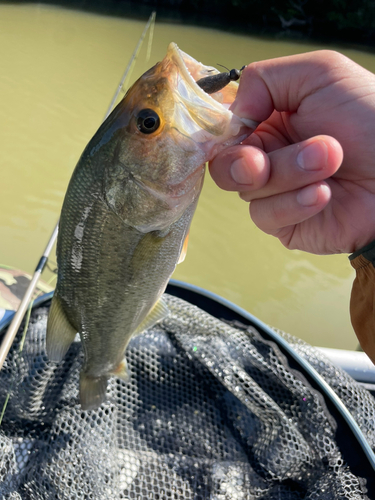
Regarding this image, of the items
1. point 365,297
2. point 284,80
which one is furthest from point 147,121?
point 365,297

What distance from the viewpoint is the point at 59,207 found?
607 centimetres

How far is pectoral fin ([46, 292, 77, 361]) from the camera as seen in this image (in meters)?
1.79

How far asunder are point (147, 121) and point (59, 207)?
511cm

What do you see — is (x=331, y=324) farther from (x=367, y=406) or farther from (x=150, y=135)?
(x=150, y=135)

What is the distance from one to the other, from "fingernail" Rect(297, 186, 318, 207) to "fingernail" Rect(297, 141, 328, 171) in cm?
10

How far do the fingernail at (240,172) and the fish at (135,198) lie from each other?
76 mm

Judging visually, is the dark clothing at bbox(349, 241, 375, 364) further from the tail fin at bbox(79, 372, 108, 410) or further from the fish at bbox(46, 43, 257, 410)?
the tail fin at bbox(79, 372, 108, 410)

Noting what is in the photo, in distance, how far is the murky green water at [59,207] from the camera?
199 inches

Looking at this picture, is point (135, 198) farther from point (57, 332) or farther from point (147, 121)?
point (57, 332)

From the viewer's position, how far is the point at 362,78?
140 centimetres

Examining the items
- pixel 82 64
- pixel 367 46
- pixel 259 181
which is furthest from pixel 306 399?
pixel 367 46

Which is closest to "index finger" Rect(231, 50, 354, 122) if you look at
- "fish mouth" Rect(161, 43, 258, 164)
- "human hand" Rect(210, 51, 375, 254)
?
"human hand" Rect(210, 51, 375, 254)

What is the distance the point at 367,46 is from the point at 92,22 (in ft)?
53.7

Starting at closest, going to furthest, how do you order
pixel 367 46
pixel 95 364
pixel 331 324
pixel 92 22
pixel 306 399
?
pixel 95 364, pixel 306 399, pixel 331 324, pixel 92 22, pixel 367 46
